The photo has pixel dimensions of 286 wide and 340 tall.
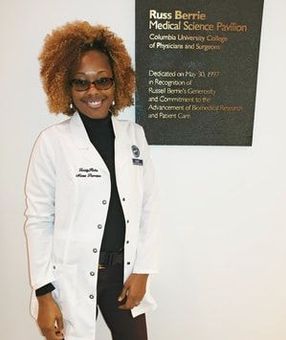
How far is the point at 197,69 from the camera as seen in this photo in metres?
1.46

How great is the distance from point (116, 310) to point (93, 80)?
0.83 meters

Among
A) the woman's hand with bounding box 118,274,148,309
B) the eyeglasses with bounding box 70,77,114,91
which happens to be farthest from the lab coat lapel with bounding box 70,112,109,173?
the woman's hand with bounding box 118,274,148,309

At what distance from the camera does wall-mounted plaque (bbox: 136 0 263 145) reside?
141cm

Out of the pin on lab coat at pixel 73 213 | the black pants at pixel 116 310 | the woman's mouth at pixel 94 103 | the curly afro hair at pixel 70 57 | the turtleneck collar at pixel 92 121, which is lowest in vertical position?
the black pants at pixel 116 310

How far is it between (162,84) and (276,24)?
20.3 inches

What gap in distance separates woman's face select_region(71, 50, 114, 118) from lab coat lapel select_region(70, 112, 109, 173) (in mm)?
59

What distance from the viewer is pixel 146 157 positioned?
1360mm

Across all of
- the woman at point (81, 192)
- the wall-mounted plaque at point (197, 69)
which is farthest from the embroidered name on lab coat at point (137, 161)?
the wall-mounted plaque at point (197, 69)

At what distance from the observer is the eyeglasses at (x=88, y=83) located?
1.18 metres

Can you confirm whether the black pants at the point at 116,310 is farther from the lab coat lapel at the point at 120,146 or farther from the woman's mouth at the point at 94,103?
the woman's mouth at the point at 94,103

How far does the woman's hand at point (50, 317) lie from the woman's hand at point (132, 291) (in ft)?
0.73

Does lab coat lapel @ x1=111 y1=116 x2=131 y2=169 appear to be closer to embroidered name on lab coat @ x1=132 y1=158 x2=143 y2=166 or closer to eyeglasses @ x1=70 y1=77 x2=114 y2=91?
embroidered name on lab coat @ x1=132 y1=158 x2=143 y2=166

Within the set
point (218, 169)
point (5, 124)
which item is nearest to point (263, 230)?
point (218, 169)

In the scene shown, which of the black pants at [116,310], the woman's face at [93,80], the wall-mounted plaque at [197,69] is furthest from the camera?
the wall-mounted plaque at [197,69]
